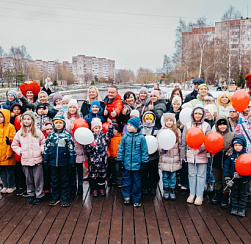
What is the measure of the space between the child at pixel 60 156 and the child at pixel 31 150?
21 centimetres

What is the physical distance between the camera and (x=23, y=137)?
134 inches

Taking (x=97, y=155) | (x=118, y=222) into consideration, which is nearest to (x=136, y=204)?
(x=118, y=222)

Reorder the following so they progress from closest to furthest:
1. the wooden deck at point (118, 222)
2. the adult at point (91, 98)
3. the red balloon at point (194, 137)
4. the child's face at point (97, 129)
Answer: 1. the wooden deck at point (118, 222)
2. the red balloon at point (194, 137)
3. the child's face at point (97, 129)
4. the adult at point (91, 98)

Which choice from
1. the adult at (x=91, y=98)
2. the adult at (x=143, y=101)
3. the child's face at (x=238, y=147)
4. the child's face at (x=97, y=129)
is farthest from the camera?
the adult at (x=143, y=101)

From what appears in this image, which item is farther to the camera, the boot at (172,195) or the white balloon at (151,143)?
the boot at (172,195)

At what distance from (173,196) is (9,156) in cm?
278

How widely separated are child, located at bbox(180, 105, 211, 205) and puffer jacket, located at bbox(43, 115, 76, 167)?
1.73 m

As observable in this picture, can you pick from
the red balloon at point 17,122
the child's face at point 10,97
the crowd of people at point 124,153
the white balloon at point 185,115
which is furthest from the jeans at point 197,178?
the child's face at point 10,97

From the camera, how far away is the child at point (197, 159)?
11.0 ft

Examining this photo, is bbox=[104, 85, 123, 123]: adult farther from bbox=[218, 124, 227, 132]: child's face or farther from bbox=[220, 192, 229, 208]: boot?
bbox=[220, 192, 229, 208]: boot

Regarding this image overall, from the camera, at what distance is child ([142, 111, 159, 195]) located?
11.9 feet

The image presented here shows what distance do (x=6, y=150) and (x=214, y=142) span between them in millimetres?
3286

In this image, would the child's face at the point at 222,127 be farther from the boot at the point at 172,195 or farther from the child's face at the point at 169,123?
the boot at the point at 172,195

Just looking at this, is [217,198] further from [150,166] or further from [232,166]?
[150,166]
